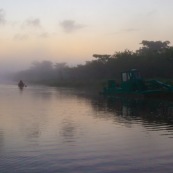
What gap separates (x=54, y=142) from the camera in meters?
12.4

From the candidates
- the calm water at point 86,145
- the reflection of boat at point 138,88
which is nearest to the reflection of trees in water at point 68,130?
the calm water at point 86,145

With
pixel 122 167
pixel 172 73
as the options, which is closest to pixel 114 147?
pixel 122 167

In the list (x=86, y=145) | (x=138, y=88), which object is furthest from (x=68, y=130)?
(x=138, y=88)

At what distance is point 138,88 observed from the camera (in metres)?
36.7

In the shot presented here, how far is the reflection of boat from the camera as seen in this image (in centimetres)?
3378

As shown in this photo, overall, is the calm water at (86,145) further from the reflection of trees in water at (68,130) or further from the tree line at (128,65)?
the tree line at (128,65)

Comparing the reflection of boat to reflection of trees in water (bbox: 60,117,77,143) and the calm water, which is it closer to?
the calm water

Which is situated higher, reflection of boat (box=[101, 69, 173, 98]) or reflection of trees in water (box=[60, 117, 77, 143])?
reflection of boat (box=[101, 69, 173, 98])

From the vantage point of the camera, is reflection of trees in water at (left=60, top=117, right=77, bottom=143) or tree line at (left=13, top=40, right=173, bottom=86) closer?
reflection of trees in water at (left=60, top=117, right=77, bottom=143)

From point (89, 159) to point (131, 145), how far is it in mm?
2282

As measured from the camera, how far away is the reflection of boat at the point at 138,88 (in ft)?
111

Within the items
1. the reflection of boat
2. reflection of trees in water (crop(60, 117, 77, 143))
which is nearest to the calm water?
reflection of trees in water (crop(60, 117, 77, 143))

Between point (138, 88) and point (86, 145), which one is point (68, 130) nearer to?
point (86, 145)

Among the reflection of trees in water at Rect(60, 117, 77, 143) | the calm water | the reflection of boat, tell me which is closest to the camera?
the calm water
